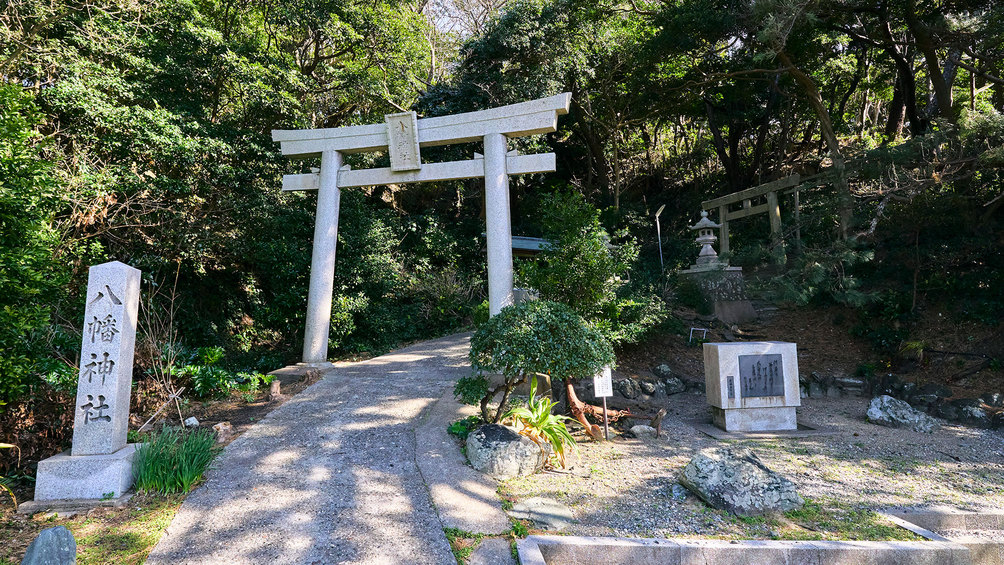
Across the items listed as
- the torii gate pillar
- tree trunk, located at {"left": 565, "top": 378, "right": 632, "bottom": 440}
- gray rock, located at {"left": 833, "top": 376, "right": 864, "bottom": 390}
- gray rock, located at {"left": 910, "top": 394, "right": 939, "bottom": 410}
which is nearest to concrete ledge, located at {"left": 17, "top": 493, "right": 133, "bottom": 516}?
tree trunk, located at {"left": 565, "top": 378, "right": 632, "bottom": 440}

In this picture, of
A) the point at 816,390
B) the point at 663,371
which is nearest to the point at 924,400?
the point at 816,390

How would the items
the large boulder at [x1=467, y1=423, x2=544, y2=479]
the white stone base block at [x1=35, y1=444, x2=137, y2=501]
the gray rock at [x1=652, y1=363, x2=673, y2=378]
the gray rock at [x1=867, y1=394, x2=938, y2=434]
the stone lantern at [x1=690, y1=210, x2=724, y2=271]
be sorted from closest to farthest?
1. the white stone base block at [x1=35, y1=444, x2=137, y2=501]
2. the large boulder at [x1=467, y1=423, x2=544, y2=479]
3. the gray rock at [x1=867, y1=394, x2=938, y2=434]
4. the gray rock at [x1=652, y1=363, x2=673, y2=378]
5. the stone lantern at [x1=690, y1=210, x2=724, y2=271]

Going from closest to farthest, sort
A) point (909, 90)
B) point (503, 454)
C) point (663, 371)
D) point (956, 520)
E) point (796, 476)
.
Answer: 1. point (956, 520)
2. point (503, 454)
3. point (796, 476)
4. point (663, 371)
5. point (909, 90)

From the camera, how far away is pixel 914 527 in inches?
149

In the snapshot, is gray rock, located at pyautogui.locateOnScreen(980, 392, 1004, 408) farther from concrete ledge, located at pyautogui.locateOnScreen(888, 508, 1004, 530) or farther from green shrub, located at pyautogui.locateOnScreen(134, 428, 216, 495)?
green shrub, located at pyautogui.locateOnScreen(134, 428, 216, 495)

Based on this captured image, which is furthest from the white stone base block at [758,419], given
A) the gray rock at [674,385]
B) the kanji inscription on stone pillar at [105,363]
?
the kanji inscription on stone pillar at [105,363]

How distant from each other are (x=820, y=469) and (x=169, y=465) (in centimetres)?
603

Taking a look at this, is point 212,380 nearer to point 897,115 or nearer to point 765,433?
point 765,433

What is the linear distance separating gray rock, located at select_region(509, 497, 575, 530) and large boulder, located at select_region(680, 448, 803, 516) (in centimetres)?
120

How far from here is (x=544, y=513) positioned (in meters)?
3.83

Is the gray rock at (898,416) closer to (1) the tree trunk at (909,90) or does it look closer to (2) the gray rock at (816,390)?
(2) the gray rock at (816,390)

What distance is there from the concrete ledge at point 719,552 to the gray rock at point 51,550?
2.45 meters

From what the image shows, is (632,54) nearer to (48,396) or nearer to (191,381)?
(191,381)

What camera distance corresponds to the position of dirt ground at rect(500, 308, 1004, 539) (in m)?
3.83
